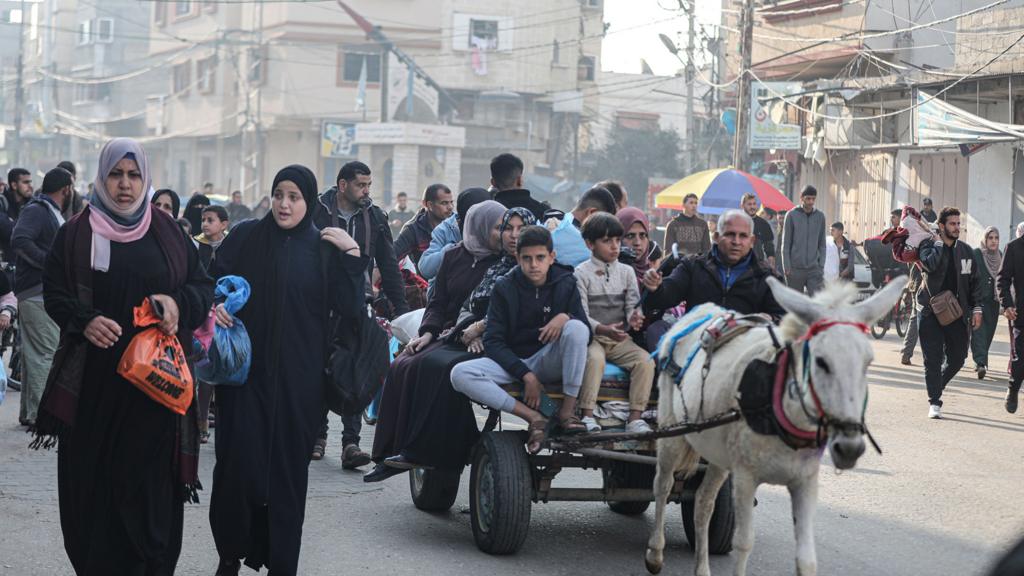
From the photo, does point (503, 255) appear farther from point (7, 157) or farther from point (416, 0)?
point (7, 157)

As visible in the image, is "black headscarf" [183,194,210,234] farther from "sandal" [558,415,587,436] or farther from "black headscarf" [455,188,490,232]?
"sandal" [558,415,587,436]

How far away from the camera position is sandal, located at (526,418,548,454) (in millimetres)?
6688

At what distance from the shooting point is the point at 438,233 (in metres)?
9.66

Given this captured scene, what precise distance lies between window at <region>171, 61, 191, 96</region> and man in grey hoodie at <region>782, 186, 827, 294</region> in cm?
5441

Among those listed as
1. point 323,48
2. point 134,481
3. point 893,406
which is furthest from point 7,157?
point 134,481

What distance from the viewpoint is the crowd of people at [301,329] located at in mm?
5211

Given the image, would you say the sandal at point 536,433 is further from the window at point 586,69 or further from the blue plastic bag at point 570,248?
the window at point 586,69

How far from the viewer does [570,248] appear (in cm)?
753

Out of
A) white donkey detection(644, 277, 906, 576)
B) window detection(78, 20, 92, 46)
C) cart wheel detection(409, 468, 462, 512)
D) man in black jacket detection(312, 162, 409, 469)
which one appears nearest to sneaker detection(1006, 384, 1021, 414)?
man in black jacket detection(312, 162, 409, 469)

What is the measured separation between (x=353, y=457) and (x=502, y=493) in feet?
9.17

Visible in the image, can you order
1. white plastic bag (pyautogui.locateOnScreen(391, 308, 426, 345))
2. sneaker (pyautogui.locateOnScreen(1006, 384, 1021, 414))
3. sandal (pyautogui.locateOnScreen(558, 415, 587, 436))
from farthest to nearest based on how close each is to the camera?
sneaker (pyautogui.locateOnScreen(1006, 384, 1021, 414)) < white plastic bag (pyautogui.locateOnScreen(391, 308, 426, 345)) < sandal (pyautogui.locateOnScreen(558, 415, 587, 436))

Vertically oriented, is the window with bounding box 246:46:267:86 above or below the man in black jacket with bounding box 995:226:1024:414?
above

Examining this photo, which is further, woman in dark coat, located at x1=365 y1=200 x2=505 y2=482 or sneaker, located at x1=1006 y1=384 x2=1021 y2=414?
sneaker, located at x1=1006 y1=384 x2=1021 y2=414

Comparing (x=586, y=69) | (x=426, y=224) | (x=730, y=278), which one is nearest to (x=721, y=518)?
(x=730, y=278)
